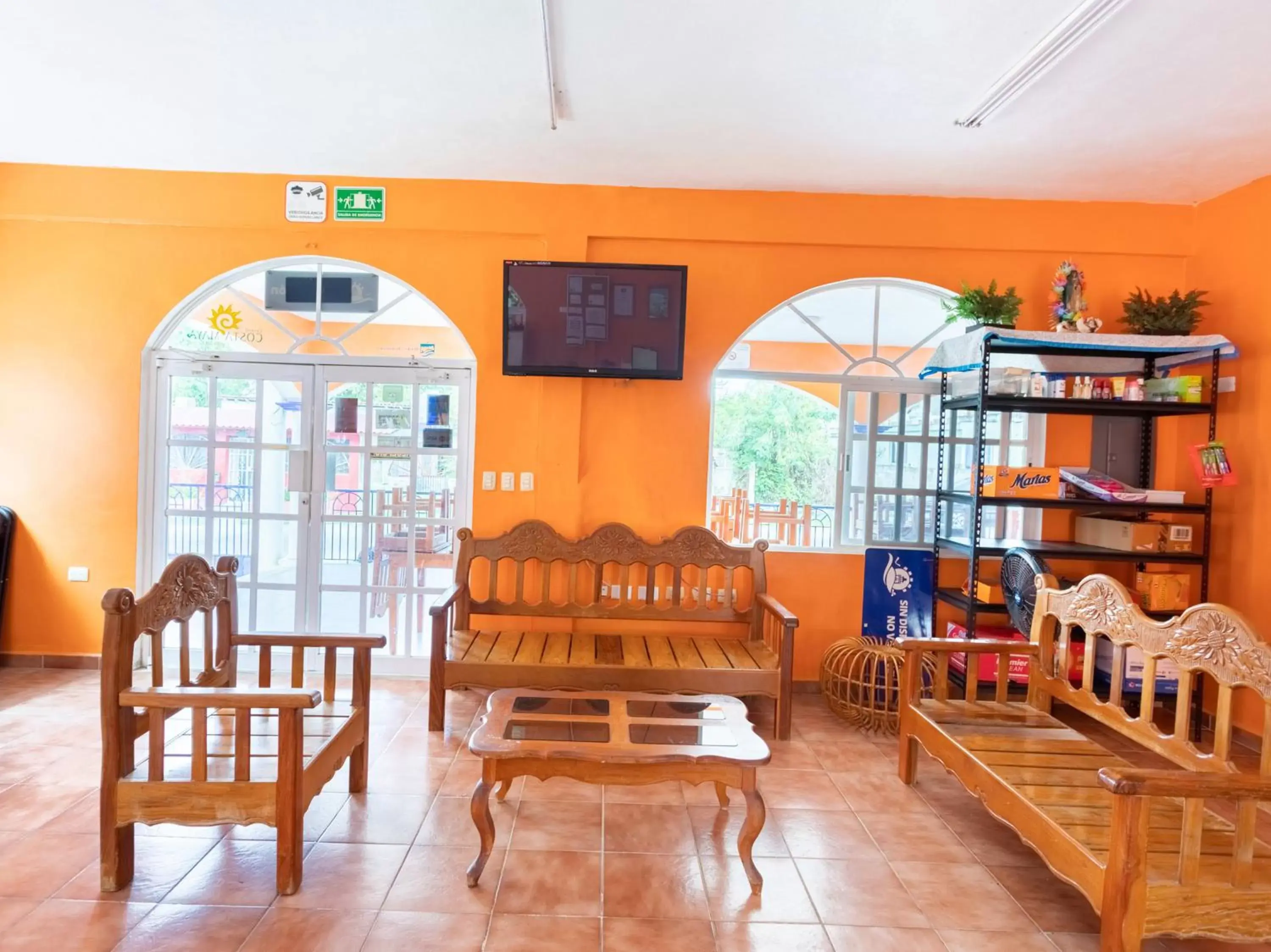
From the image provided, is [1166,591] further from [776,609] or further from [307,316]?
[307,316]

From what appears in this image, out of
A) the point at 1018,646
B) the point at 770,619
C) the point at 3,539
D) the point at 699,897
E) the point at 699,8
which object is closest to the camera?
the point at 699,897

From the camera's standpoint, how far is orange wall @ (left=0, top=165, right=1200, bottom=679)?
15.0 ft

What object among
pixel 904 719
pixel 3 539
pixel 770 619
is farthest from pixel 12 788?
pixel 904 719

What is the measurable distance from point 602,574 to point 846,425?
1823 mm

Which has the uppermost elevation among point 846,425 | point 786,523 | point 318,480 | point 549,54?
point 549,54

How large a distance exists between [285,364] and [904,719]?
13.5ft

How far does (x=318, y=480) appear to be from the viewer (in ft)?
15.5

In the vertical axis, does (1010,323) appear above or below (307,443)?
above

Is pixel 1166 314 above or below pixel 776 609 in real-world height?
above

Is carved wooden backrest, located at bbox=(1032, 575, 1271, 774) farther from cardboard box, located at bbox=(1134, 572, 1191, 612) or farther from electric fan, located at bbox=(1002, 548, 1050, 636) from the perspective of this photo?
cardboard box, located at bbox=(1134, 572, 1191, 612)

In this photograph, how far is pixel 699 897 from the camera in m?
2.50

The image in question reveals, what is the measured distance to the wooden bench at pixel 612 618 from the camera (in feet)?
12.5

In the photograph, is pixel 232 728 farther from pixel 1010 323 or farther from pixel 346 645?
pixel 1010 323

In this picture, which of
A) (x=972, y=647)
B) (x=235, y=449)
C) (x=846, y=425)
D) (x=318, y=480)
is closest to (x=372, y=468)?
(x=318, y=480)
